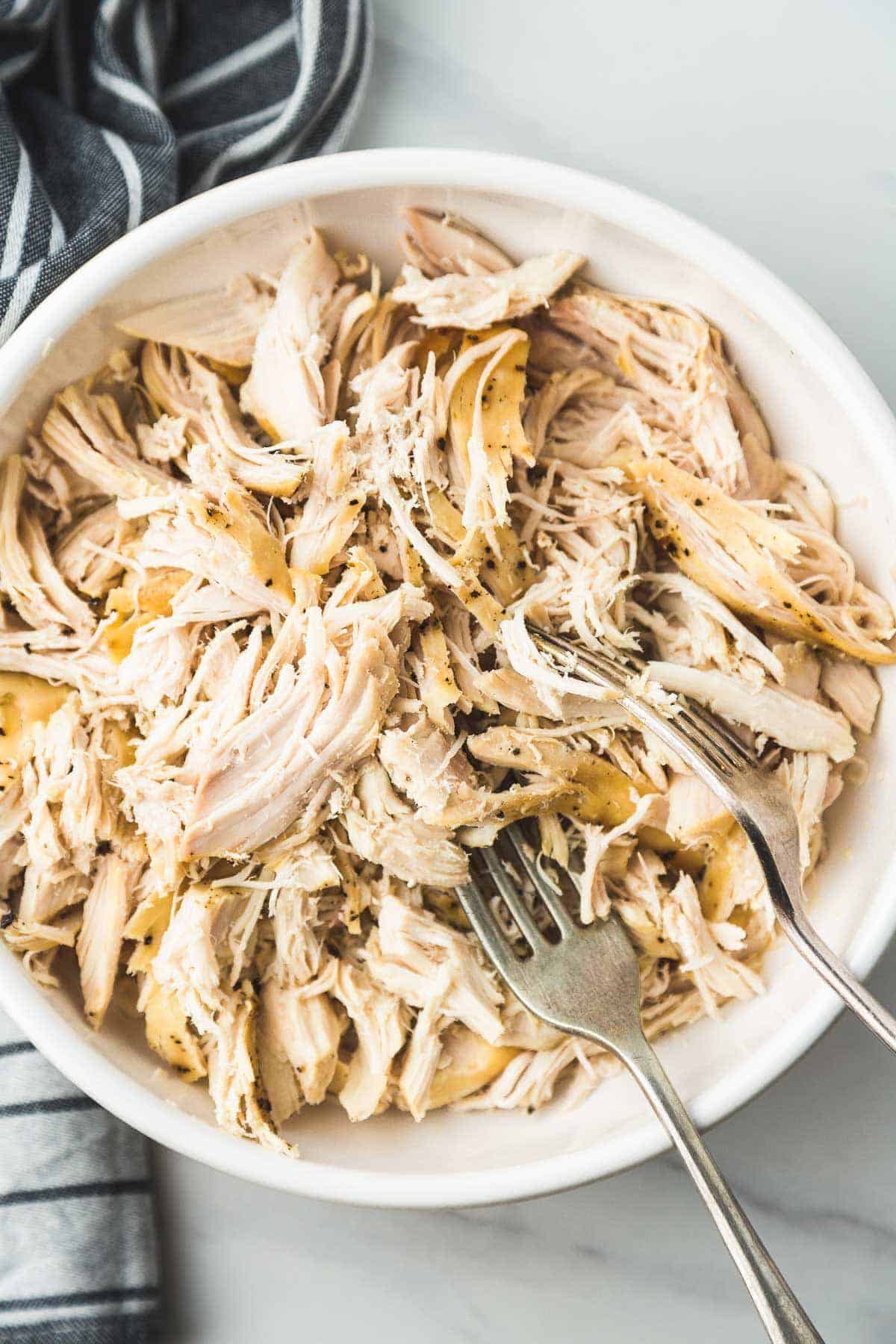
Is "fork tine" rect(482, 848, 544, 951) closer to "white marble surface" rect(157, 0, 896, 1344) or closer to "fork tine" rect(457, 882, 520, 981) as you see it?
"fork tine" rect(457, 882, 520, 981)

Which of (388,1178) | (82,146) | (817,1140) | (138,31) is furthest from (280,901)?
(138,31)

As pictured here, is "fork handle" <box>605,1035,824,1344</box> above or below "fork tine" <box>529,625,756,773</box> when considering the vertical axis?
below

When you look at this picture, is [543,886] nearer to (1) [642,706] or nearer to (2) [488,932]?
(2) [488,932]

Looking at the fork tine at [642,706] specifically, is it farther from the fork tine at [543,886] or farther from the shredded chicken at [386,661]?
the fork tine at [543,886]

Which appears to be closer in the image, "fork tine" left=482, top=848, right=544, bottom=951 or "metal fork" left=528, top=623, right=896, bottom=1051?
"metal fork" left=528, top=623, right=896, bottom=1051

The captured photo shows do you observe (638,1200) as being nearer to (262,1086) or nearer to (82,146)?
(262,1086)

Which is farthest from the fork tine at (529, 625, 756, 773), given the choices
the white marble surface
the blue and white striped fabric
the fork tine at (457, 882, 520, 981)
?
the blue and white striped fabric
